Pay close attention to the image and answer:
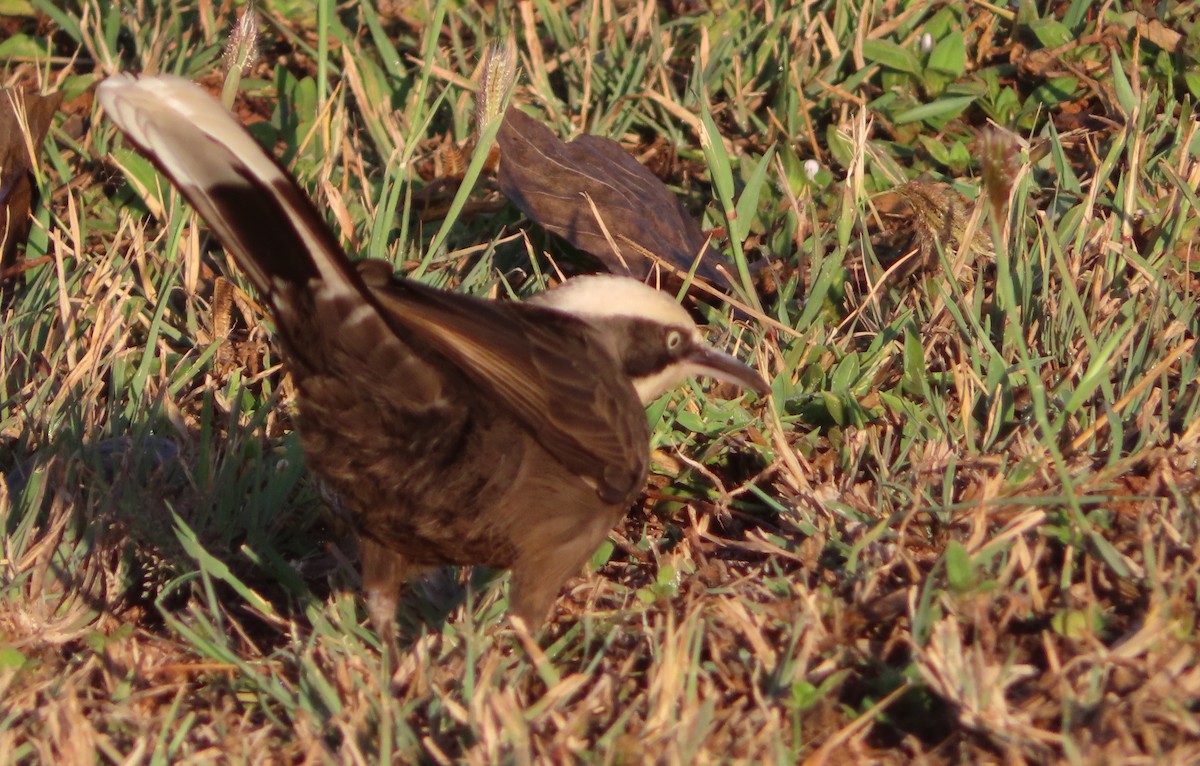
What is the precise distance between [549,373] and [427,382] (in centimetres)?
33

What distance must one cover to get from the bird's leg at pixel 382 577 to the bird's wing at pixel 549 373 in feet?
1.80

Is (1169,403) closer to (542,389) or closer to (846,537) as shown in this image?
(846,537)

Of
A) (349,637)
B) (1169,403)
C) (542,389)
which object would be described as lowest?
(349,637)

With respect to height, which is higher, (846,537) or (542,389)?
(542,389)

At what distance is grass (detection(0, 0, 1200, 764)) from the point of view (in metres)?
3.50

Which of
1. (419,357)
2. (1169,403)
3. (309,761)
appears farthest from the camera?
(1169,403)

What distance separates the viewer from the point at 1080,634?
3.50m

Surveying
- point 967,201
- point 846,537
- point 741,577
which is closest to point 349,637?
point 741,577

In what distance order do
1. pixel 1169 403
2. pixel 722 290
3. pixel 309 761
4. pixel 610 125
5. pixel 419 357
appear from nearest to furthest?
pixel 309 761, pixel 419 357, pixel 1169 403, pixel 722 290, pixel 610 125

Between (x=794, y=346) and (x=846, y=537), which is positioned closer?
(x=846, y=537)

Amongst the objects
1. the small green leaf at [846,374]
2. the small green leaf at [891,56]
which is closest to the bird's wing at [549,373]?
the small green leaf at [846,374]

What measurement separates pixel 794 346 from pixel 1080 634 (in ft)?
5.93

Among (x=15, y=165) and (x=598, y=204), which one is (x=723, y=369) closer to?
(x=598, y=204)

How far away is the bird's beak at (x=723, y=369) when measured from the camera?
4617 mm
